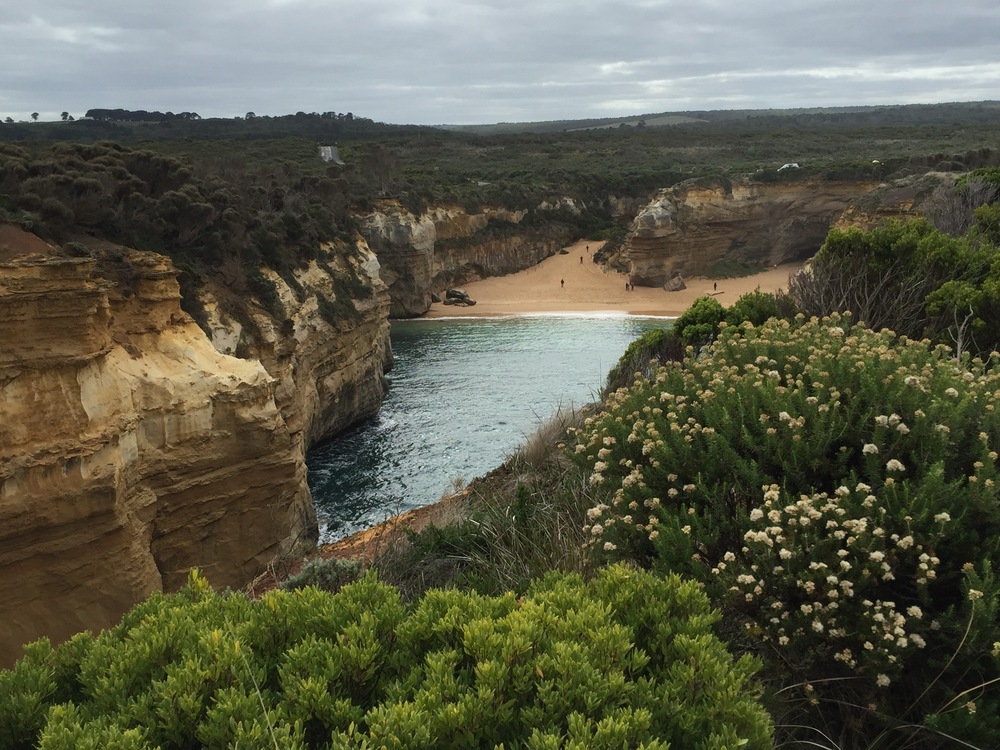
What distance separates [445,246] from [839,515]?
52.0 metres

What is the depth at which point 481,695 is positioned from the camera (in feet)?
9.31

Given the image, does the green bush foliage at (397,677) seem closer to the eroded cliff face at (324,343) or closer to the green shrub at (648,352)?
the green shrub at (648,352)

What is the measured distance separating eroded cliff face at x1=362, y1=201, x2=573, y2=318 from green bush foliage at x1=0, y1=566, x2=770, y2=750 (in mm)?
42370

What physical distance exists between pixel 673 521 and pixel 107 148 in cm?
2030

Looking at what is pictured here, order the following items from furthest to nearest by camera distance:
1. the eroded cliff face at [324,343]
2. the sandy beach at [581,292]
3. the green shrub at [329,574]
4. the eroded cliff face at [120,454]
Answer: the sandy beach at [581,292] → the eroded cliff face at [324,343] → the eroded cliff face at [120,454] → the green shrub at [329,574]

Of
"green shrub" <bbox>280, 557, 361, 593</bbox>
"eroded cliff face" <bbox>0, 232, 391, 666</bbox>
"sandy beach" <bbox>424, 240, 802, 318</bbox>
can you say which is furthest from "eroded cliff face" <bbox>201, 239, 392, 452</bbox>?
"sandy beach" <bbox>424, 240, 802, 318</bbox>

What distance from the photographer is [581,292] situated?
54.9 meters

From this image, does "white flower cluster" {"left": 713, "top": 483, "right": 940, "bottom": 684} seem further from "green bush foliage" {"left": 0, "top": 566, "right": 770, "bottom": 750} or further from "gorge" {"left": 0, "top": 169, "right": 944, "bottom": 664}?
"gorge" {"left": 0, "top": 169, "right": 944, "bottom": 664}

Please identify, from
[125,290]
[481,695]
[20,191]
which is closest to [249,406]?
[125,290]

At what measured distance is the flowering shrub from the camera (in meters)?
3.92

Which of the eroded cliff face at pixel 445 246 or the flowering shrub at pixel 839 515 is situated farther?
the eroded cliff face at pixel 445 246

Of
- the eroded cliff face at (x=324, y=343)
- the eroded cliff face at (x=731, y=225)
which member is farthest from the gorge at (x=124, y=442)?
the eroded cliff face at (x=731, y=225)

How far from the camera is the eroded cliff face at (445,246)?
47250 mm

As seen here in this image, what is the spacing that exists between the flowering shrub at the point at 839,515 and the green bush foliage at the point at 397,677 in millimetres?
829
